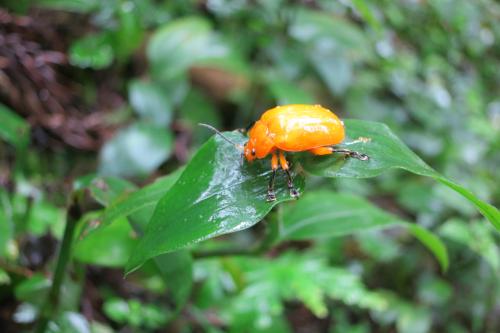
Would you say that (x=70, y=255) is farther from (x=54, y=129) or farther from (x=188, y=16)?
(x=188, y=16)

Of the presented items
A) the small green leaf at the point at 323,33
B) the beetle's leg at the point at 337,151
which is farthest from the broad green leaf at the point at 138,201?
the small green leaf at the point at 323,33

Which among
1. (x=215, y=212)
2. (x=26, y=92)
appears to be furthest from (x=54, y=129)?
(x=215, y=212)

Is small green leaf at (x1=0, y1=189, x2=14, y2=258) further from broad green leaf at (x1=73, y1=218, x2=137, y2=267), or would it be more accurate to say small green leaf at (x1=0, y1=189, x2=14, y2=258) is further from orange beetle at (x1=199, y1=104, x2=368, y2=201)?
orange beetle at (x1=199, y1=104, x2=368, y2=201)

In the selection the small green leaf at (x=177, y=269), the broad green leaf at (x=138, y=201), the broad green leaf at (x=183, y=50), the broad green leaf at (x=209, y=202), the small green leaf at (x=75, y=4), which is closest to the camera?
the broad green leaf at (x=209, y=202)

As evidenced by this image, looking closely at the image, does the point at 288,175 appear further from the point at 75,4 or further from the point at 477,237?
the point at 75,4

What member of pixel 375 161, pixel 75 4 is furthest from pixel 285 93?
pixel 375 161

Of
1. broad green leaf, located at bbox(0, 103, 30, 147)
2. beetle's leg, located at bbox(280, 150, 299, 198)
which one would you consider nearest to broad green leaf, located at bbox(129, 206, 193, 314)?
beetle's leg, located at bbox(280, 150, 299, 198)

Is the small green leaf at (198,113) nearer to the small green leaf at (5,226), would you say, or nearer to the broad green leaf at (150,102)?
the broad green leaf at (150,102)
